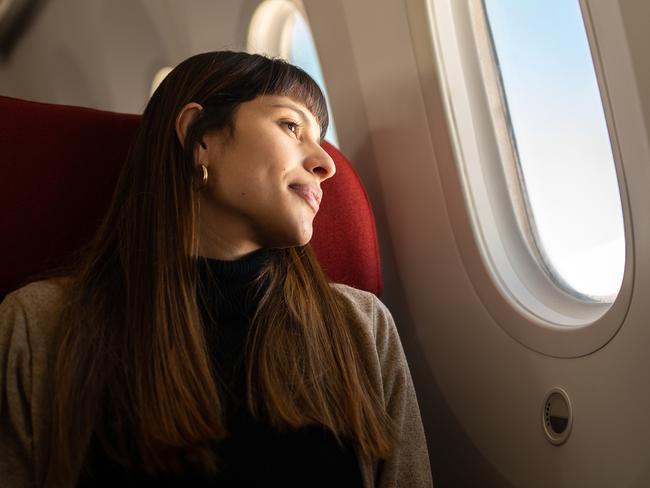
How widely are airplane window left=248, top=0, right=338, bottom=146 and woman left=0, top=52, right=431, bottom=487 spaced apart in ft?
3.43

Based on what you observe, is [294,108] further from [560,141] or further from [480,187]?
[560,141]

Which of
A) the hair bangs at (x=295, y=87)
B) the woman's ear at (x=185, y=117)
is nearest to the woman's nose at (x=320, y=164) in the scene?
the hair bangs at (x=295, y=87)

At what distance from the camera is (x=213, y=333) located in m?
1.20

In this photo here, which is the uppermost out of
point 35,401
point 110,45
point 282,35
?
point 110,45

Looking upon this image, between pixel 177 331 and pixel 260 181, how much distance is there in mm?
316

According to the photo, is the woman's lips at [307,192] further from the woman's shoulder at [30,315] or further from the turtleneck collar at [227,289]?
the woman's shoulder at [30,315]

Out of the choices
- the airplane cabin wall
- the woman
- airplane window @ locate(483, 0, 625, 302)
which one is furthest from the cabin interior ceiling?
the airplane cabin wall

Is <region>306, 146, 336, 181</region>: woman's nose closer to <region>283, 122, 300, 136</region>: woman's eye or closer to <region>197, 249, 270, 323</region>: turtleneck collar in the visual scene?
<region>283, 122, 300, 136</region>: woman's eye

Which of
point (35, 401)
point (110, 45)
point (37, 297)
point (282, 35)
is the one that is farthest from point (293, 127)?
point (110, 45)

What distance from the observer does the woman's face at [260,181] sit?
4.04 feet

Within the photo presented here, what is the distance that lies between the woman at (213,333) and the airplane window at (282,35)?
1046mm

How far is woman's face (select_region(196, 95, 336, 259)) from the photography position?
48.4 inches

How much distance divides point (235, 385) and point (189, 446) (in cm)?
15

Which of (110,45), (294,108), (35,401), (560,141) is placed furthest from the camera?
(110,45)
